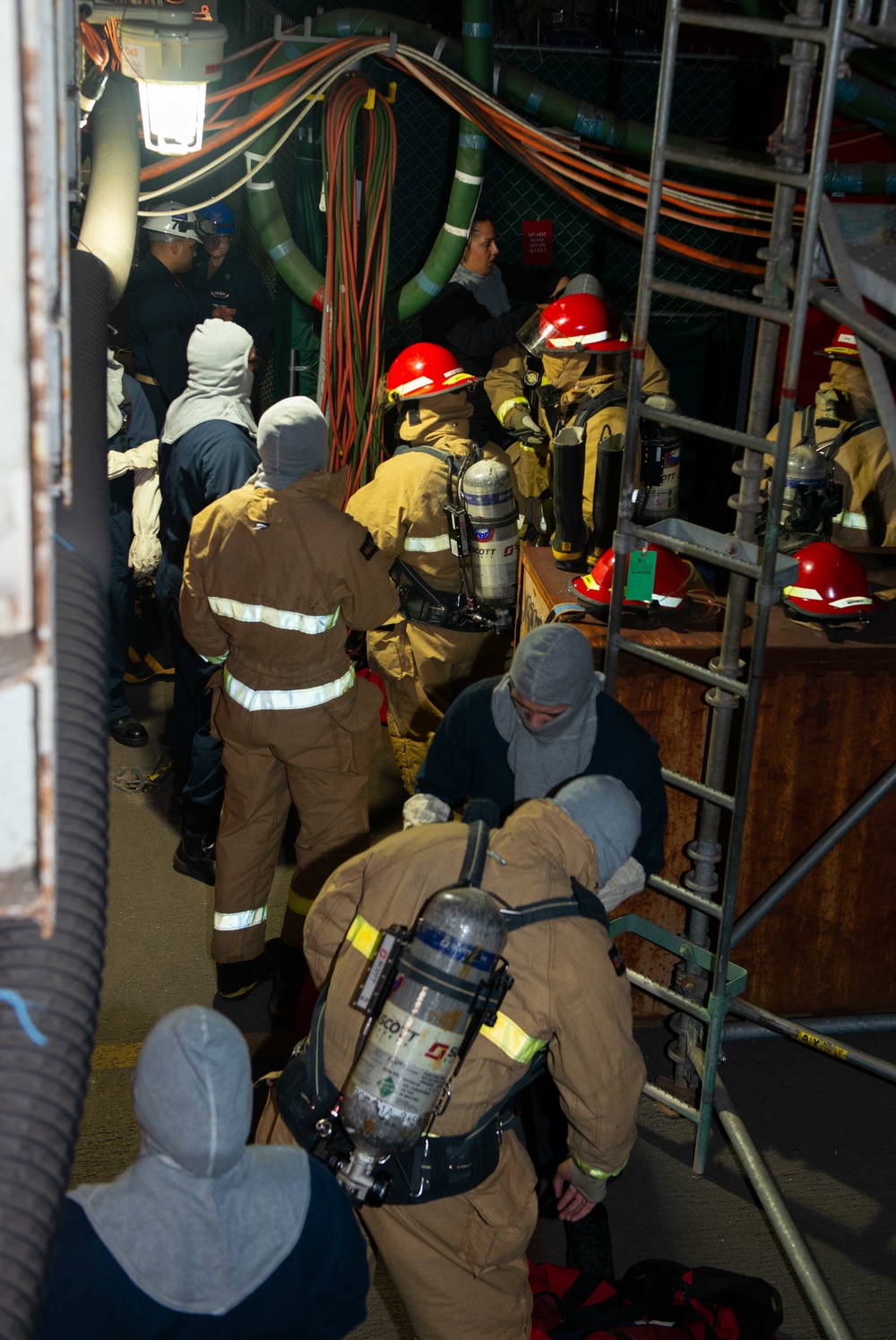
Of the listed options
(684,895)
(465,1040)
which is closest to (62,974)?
(465,1040)

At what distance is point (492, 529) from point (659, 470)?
856 millimetres

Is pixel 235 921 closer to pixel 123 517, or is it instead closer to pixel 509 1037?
pixel 509 1037

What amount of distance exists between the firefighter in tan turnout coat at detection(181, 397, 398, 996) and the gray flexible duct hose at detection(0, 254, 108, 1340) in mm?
3156

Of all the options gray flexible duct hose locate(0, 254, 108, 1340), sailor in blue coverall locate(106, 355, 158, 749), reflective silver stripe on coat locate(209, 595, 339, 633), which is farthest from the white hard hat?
gray flexible duct hose locate(0, 254, 108, 1340)

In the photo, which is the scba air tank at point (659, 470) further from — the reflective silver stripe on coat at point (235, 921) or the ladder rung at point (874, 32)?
the reflective silver stripe on coat at point (235, 921)

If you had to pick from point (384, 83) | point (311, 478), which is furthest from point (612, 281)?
point (311, 478)

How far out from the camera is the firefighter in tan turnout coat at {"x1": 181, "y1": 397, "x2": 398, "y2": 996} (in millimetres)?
4473

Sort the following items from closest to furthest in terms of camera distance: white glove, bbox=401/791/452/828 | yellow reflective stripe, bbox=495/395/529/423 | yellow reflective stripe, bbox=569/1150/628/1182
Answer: yellow reflective stripe, bbox=569/1150/628/1182 < white glove, bbox=401/791/452/828 < yellow reflective stripe, bbox=495/395/529/423

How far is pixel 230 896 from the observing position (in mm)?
4742

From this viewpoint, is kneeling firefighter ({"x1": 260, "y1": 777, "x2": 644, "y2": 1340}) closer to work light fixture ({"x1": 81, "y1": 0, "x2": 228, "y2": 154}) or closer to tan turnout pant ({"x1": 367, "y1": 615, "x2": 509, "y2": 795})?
tan turnout pant ({"x1": 367, "y1": 615, "x2": 509, "y2": 795})

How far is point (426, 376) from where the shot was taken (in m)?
5.93

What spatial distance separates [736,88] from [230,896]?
7.69 meters

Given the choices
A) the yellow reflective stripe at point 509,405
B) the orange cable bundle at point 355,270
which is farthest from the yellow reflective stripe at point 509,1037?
the yellow reflective stripe at point 509,405

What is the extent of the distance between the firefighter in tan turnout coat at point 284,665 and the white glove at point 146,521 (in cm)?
186
